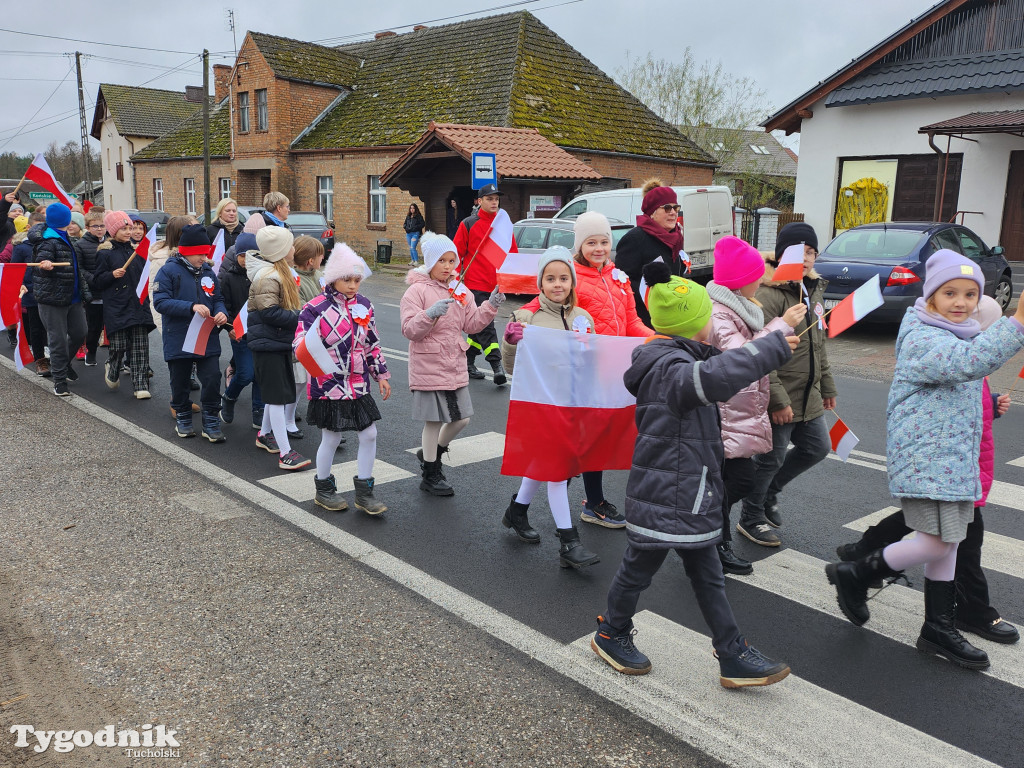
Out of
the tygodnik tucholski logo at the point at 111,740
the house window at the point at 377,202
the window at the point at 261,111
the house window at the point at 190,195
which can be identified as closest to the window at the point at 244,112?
the window at the point at 261,111

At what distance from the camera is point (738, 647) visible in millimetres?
3371

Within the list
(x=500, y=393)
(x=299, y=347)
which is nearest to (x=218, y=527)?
(x=299, y=347)

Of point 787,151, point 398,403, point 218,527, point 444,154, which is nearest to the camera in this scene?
point 218,527

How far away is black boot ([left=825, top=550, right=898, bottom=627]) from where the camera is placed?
3777mm

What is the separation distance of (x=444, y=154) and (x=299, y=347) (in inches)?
665

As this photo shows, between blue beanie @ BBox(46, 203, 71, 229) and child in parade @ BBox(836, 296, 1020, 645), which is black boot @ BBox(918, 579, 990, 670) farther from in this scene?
blue beanie @ BBox(46, 203, 71, 229)

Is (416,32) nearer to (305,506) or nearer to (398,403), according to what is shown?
(398,403)

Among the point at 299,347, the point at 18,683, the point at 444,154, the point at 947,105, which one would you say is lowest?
the point at 18,683

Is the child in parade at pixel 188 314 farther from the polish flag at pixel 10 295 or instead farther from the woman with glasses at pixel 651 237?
the woman with glasses at pixel 651 237

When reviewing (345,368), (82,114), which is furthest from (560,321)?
(82,114)

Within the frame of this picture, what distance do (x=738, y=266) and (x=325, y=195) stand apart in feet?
96.9

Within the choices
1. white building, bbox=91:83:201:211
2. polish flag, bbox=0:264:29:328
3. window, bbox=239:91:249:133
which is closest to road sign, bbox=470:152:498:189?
polish flag, bbox=0:264:29:328

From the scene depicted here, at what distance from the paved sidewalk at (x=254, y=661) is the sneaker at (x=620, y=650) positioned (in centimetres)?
22

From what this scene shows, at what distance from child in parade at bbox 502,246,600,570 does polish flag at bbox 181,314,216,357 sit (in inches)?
130
